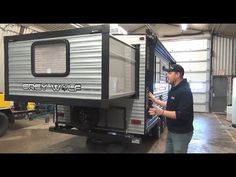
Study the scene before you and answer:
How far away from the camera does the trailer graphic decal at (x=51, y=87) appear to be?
3.51 metres

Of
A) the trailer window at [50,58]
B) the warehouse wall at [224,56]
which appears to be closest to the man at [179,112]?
the trailer window at [50,58]

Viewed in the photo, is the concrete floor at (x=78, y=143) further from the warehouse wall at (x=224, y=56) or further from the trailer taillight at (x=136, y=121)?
the warehouse wall at (x=224, y=56)

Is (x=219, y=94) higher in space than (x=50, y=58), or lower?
lower

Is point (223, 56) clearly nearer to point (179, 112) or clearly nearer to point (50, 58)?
point (179, 112)

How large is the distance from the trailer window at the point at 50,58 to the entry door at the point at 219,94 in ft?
40.9

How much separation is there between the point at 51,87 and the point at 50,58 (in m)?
0.46

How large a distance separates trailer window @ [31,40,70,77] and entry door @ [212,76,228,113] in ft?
40.9

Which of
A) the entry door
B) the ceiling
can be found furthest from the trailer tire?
the entry door

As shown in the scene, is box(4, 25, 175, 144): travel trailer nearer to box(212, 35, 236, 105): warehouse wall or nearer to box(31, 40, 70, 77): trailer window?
box(31, 40, 70, 77): trailer window

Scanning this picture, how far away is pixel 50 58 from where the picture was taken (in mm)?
3746

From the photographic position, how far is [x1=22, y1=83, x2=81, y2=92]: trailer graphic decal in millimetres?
3512

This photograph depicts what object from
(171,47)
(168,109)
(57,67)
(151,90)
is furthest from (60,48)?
(171,47)

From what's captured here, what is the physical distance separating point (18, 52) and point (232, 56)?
13.3 metres

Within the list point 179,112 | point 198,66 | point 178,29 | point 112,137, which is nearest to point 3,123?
point 112,137
